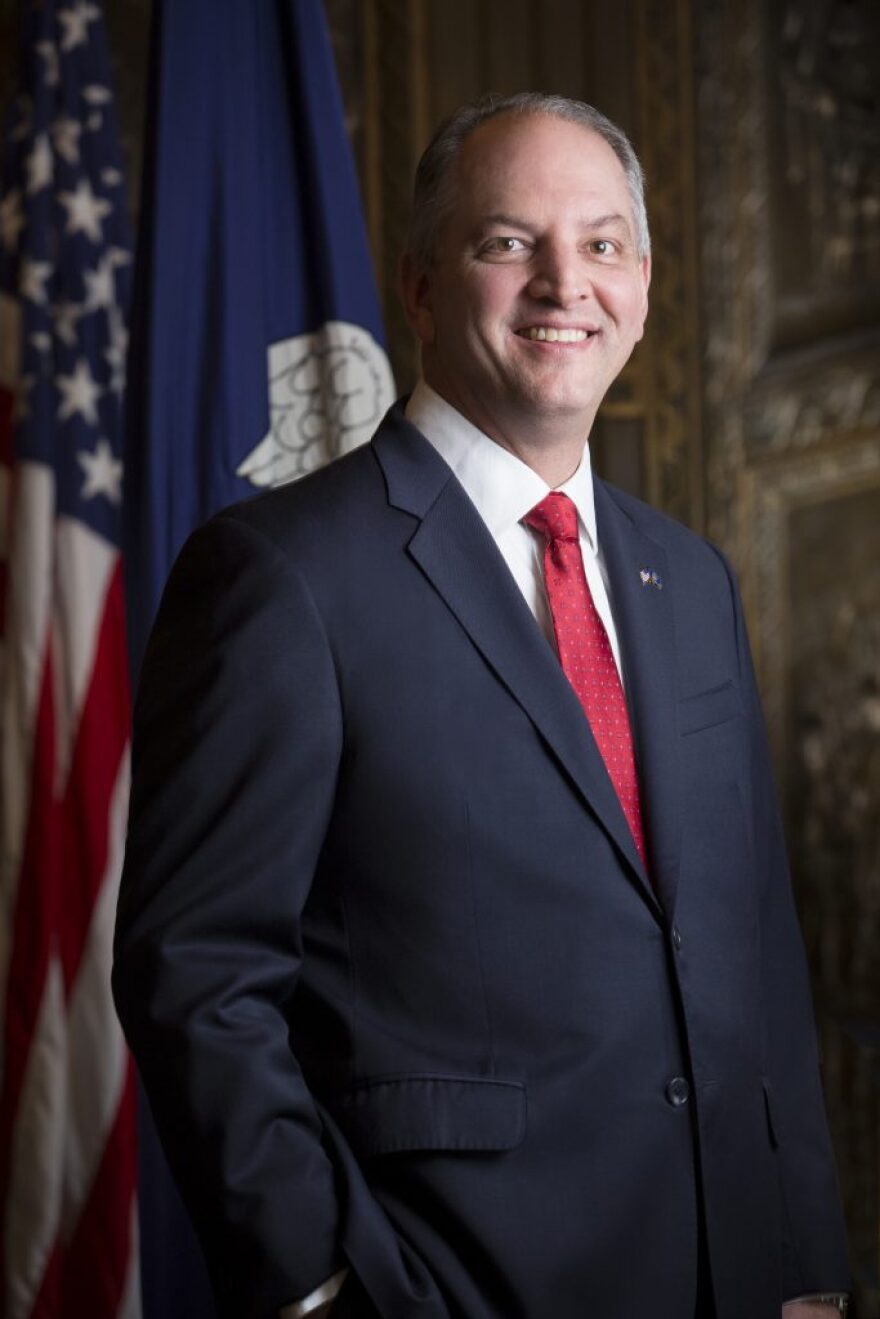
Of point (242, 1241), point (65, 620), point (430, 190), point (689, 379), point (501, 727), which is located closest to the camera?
point (242, 1241)

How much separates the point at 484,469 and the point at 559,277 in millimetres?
220


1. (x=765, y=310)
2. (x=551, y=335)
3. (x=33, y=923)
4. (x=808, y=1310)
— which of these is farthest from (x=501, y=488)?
(x=765, y=310)

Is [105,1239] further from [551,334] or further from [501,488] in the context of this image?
[551,334]

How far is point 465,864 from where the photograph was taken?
147 centimetres

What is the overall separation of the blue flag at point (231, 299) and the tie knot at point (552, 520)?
3.82 feet

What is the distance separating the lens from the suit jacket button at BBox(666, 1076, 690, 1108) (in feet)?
5.07

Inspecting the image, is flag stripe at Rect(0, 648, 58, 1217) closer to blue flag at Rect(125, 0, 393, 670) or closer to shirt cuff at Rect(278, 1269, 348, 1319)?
blue flag at Rect(125, 0, 393, 670)

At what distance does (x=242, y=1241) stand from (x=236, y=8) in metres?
2.33

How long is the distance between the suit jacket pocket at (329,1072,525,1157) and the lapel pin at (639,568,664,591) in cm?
62

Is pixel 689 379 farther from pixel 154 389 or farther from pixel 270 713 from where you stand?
pixel 270 713

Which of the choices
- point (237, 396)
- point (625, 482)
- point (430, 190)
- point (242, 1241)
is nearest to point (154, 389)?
point (237, 396)

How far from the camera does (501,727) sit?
152 cm

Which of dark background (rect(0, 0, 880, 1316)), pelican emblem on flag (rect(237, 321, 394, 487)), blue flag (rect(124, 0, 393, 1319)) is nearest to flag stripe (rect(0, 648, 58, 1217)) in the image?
blue flag (rect(124, 0, 393, 1319))

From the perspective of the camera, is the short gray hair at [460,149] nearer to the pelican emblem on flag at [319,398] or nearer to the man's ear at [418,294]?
the man's ear at [418,294]
